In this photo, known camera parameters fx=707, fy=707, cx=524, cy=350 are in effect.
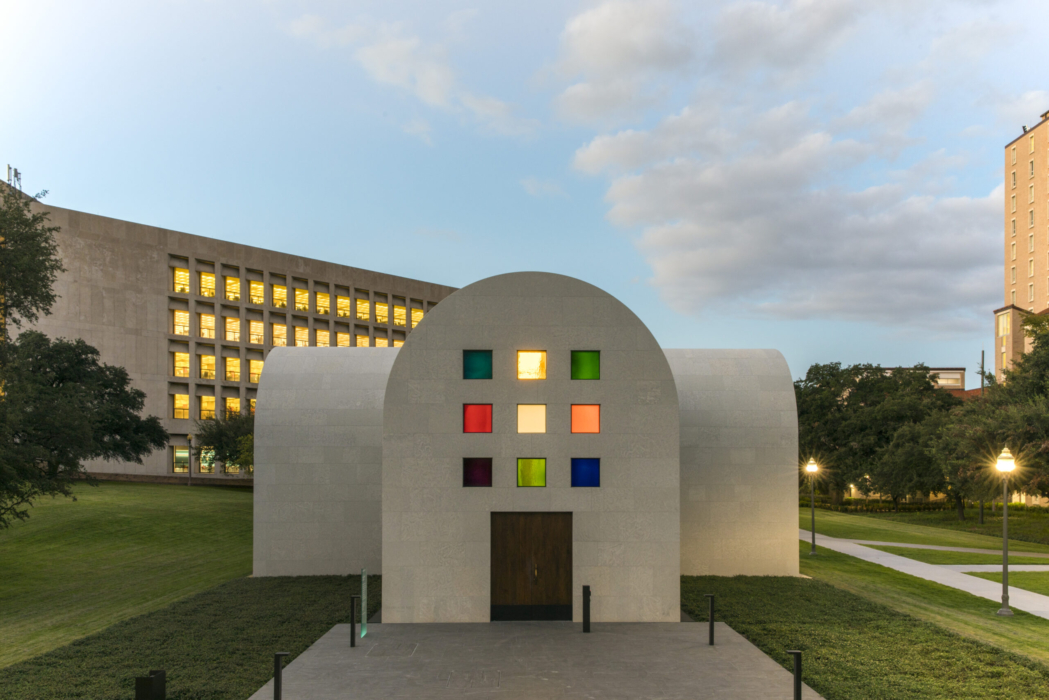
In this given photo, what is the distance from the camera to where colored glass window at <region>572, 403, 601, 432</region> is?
17906 millimetres

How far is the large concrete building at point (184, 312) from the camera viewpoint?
6656cm

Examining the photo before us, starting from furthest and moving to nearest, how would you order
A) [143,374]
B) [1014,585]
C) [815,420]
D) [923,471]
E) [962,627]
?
[143,374] → [815,420] → [923,471] → [1014,585] → [962,627]

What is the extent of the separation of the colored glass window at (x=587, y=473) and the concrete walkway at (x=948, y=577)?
12.5 m

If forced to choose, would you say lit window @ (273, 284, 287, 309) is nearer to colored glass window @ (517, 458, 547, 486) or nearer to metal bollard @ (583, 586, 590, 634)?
colored glass window @ (517, 458, 547, 486)

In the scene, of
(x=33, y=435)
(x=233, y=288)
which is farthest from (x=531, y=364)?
(x=233, y=288)

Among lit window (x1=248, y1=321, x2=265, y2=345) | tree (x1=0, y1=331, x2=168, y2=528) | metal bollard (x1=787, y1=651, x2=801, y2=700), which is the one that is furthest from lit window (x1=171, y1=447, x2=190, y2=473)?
metal bollard (x1=787, y1=651, x2=801, y2=700)

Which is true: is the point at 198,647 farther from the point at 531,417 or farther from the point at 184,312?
the point at 184,312

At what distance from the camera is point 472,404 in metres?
17.9

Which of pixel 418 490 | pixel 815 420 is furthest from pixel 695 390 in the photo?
pixel 815 420

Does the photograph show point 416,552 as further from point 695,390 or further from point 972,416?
point 972,416

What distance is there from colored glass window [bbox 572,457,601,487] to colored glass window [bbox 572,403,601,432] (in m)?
0.78

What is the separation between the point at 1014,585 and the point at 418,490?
20139 mm

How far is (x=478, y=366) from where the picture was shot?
1808 cm

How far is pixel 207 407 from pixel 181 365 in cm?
516
